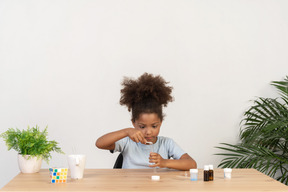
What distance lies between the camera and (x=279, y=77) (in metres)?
3.80

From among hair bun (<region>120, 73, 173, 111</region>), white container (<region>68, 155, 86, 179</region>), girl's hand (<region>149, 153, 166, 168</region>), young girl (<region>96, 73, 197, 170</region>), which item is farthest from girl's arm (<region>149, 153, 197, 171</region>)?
hair bun (<region>120, 73, 173, 111</region>)

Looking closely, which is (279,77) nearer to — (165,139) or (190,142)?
(190,142)

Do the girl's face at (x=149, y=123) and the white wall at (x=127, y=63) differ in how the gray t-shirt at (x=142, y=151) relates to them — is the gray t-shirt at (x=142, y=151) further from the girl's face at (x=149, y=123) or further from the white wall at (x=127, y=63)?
the white wall at (x=127, y=63)

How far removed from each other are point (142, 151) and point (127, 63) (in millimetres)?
1364

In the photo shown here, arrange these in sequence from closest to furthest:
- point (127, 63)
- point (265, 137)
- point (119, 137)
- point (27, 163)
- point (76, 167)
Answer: point (76, 167) → point (27, 163) → point (119, 137) → point (265, 137) → point (127, 63)

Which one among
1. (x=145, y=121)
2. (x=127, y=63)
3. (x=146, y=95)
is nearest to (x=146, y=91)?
(x=146, y=95)

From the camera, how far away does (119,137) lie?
2.24 metres

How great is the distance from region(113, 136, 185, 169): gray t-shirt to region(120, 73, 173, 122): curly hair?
0.17 metres

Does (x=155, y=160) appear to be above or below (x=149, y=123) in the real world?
below

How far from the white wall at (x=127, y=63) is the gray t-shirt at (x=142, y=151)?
3.72 feet

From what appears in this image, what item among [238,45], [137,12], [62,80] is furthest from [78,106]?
[238,45]

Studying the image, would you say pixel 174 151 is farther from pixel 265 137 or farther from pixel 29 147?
pixel 265 137

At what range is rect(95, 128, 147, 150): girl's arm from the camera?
6.89 ft

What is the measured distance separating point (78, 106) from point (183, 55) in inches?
43.1
